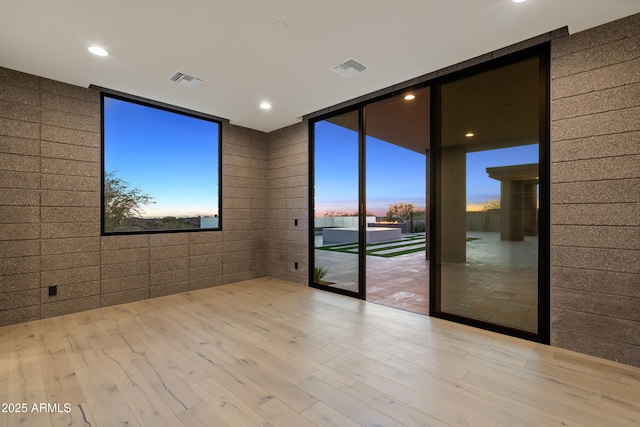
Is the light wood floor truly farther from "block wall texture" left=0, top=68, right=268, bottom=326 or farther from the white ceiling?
the white ceiling

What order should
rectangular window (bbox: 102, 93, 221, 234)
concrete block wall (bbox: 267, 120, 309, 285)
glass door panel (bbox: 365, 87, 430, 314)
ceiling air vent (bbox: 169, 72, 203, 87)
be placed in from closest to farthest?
ceiling air vent (bbox: 169, 72, 203, 87), rectangular window (bbox: 102, 93, 221, 234), glass door panel (bbox: 365, 87, 430, 314), concrete block wall (bbox: 267, 120, 309, 285)

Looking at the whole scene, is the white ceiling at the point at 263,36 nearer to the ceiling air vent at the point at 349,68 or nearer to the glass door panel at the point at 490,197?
the ceiling air vent at the point at 349,68

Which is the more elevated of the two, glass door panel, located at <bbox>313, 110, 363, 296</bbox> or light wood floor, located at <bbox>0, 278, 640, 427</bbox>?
glass door panel, located at <bbox>313, 110, 363, 296</bbox>

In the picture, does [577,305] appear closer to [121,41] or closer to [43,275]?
[121,41]

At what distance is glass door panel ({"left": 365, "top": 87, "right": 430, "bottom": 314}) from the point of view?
4.18 metres

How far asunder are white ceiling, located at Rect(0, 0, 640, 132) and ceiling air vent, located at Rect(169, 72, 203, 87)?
8 cm

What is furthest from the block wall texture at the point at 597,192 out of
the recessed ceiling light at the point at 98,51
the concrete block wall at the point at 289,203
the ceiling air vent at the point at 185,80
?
the recessed ceiling light at the point at 98,51

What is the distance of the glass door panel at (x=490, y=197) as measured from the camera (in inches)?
110

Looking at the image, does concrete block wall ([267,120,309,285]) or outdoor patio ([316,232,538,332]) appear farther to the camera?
concrete block wall ([267,120,309,285])

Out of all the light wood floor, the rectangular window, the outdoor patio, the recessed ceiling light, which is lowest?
the light wood floor

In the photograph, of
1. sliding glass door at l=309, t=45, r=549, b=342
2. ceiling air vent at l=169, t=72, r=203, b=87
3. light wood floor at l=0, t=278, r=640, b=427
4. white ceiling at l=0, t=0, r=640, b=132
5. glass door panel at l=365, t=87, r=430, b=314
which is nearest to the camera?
light wood floor at l=0, t=278, r=640, b=427

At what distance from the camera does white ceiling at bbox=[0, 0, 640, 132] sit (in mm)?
2225

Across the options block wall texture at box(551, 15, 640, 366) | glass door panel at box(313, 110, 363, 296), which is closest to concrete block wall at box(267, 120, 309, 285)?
glass door panel at box(313, 110, 363, 296)

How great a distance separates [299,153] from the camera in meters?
5.01
